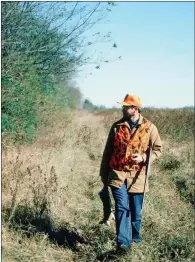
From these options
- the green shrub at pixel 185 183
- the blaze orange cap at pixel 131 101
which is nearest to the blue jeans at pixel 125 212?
the blaze orange cap at pixel 131 101

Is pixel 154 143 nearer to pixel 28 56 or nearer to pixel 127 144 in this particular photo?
pixel 127 144

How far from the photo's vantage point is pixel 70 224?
19.1 feet

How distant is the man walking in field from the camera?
4727 millimetres

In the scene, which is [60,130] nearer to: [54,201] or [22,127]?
[22,127]

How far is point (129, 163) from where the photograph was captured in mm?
4875

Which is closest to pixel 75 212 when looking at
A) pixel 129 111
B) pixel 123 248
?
pixel 123 248

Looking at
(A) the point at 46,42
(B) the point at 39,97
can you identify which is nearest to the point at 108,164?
(A) the point at 46,42

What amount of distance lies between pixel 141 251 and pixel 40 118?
8284mm

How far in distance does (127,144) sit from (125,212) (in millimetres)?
879

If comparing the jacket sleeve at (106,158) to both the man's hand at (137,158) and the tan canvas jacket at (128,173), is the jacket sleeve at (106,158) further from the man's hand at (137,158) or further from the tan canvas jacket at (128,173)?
the man's hand at (137,158)

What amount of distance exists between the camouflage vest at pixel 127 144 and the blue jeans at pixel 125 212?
288mm

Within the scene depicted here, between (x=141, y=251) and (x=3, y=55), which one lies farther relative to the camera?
(x=3, y=55)

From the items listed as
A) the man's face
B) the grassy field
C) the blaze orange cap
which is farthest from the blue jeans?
the blaze orange cap

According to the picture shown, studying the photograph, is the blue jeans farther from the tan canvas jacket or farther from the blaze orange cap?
the blaze orange cap
